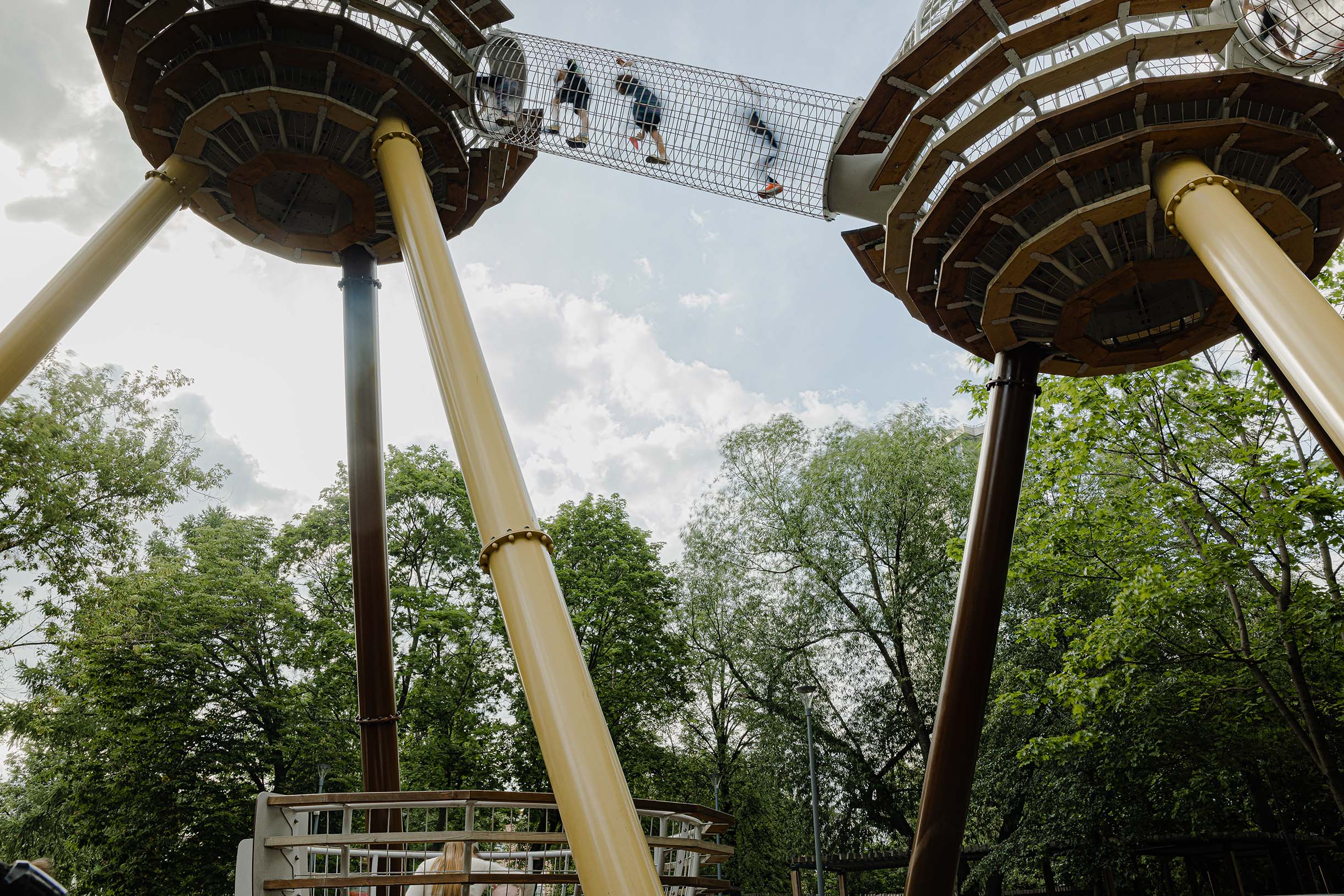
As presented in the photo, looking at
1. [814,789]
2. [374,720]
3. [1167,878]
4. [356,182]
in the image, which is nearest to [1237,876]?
[1167,878]

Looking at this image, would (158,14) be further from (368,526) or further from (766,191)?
(766,191)

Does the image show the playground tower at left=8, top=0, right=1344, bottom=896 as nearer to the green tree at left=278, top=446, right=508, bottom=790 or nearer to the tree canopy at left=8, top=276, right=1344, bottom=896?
the tree canopy at left=8, top=276, right=1344, bottom=896

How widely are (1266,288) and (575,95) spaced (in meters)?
9.40

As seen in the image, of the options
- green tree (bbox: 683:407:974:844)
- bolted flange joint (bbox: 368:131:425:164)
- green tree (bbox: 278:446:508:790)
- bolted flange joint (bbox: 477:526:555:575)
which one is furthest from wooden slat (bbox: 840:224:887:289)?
green tree (bbox: 683:407:974:844)

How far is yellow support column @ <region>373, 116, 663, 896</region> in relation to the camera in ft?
16.8

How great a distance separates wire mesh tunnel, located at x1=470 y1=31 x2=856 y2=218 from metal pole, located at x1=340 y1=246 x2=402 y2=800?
3.11m

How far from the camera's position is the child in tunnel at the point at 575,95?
42.0 ft

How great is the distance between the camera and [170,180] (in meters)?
10.9

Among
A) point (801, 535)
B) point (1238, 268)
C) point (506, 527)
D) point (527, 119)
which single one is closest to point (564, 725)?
point (506, 527)

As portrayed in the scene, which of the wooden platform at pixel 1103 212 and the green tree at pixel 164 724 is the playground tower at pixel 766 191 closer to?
the wooden platform at pixel 1103 212

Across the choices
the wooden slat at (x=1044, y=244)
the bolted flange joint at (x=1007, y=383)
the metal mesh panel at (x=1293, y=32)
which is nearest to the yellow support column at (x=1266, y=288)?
the wooden slat at (x=1044, y=244)

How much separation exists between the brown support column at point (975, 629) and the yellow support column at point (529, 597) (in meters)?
7.55

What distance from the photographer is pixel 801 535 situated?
3431cm

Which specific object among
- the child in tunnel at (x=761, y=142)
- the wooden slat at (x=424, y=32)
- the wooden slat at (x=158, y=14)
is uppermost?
the wooden slat at (x=158, y=14)
